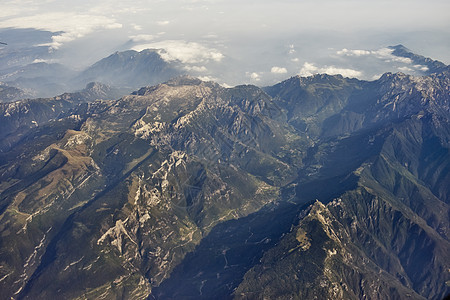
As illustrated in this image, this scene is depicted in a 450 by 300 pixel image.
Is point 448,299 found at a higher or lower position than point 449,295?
higher

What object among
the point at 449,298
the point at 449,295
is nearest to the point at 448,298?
the point at 449,298

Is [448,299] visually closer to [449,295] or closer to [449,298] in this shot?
[449,298]

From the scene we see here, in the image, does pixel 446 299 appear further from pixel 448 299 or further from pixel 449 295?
pixel 449 295

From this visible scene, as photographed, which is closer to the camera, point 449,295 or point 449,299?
point 449,299

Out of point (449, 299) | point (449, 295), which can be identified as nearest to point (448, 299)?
point (449, 299)

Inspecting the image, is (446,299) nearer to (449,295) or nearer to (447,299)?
(447,299)

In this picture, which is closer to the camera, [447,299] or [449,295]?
[447,299]

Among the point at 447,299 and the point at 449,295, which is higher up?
the point at 447,299
